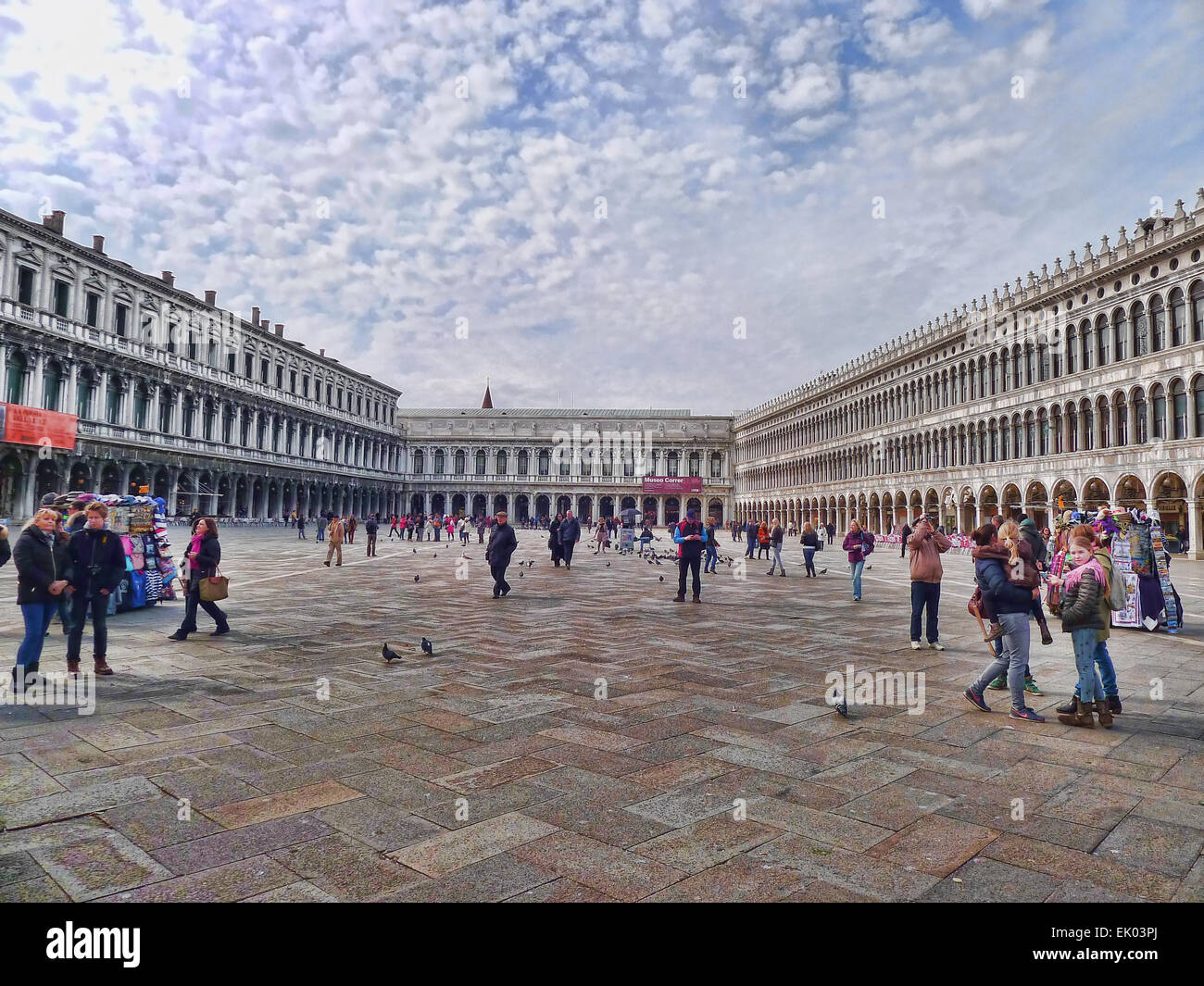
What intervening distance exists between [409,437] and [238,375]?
34342 mm

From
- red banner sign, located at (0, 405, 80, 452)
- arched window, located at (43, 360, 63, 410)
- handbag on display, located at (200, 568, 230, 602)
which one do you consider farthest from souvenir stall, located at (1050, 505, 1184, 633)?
arched window, located at (43, 360, 63, 410)

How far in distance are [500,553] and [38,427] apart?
1179 inches

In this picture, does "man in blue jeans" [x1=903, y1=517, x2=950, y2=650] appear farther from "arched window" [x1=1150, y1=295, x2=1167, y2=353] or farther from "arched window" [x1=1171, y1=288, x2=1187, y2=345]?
"arched window" [x1=1150, y1=295, x2=1167, y2=353]

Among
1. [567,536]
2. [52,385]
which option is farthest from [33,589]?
[52,385]

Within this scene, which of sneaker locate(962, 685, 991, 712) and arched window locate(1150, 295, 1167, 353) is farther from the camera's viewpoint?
arched window locate(1150, 295, 1167, 353)

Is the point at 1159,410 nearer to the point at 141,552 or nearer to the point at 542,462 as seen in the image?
the point at 141,552

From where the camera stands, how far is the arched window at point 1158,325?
93.5 ft

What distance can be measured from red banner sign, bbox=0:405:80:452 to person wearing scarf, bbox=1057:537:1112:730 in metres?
37.7

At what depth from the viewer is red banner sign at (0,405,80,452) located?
3036cm

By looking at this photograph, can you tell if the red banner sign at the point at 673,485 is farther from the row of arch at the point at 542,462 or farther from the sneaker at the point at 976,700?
the sneaker at the point at 976,700

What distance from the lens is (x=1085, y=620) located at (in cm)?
499

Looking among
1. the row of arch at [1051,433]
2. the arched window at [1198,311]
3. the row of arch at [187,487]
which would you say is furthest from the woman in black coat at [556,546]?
the arched window at [1198,311]
